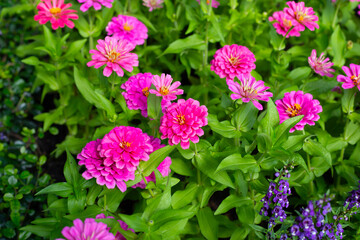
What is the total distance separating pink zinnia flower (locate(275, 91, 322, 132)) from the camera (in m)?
1.59

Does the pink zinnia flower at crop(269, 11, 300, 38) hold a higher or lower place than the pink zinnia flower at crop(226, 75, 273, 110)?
higher

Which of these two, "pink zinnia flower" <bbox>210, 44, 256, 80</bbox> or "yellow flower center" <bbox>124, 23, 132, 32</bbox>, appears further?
"yellow flower center" <bbox>124, 23, 132, 32</bbox>

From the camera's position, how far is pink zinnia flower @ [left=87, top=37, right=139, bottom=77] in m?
1.69

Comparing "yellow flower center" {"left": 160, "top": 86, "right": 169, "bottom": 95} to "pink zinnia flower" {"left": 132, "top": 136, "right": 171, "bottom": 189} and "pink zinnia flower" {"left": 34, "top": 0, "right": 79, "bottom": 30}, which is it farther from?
"pink zinnia flower" {"left": 34, "top": 0, "right": 79, "bottom": 30}

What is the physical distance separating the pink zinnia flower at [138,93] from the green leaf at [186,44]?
22.6 inches

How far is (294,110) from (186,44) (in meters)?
0.83

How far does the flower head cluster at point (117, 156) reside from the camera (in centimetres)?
139

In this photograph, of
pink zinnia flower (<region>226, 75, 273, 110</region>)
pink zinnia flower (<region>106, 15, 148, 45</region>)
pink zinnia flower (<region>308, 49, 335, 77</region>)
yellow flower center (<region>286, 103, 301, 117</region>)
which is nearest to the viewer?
pink zinnia flower (<region>226, 75, 273, 110</region>)

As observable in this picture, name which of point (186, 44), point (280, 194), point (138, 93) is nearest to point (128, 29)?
point (186, 44)

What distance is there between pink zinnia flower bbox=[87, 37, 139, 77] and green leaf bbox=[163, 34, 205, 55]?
0.49 meters

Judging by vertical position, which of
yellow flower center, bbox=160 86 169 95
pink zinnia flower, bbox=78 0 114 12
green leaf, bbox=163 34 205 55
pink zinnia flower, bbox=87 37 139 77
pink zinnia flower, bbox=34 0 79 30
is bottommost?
green leaf, bbox=163 34 205 55

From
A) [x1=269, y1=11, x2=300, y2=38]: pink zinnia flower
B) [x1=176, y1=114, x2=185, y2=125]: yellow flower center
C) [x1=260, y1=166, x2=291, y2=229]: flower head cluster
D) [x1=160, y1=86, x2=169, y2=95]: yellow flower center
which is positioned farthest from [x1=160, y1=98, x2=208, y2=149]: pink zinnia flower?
[x1=269, y1=11, x2=300, y2=38]: pink zinnia flower

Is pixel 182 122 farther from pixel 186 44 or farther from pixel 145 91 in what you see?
pixel 186 44

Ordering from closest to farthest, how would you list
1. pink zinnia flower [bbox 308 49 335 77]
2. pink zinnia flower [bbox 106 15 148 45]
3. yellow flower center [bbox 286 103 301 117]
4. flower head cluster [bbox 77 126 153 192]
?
flower head cluster [bbox 77 126 153 192]
yellow flower center [bbox 286 103 301 117]
pink zinnia flower [bbox 308 49 335 77]
pink zinnia flower [bbox 106 15 148 45]
